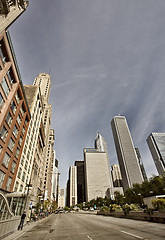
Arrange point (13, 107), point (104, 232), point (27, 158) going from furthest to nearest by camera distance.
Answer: point (27, 158) → point (13, 107) → point (104, 232)

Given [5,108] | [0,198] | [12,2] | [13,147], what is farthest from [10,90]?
[0,198]

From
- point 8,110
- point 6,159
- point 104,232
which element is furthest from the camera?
point 6,159

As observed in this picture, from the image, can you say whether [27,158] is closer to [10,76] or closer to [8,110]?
[8,110]

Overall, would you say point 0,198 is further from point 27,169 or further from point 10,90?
point 27,169

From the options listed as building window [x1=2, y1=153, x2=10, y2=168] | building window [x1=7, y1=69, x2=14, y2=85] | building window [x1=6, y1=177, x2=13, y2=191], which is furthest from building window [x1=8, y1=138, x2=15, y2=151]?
building window [x1=7, y1=69, x2=14, y2=85]

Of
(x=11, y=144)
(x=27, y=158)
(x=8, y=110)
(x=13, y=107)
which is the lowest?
(x=11, y=144)

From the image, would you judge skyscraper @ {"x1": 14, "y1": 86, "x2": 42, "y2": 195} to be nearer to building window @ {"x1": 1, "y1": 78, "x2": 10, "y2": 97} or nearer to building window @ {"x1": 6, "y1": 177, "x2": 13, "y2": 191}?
building window @ {"x1": 6, "y1": 177, "x2": 13, "y2": 191}

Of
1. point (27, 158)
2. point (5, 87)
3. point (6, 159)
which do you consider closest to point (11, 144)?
point (6, 159)

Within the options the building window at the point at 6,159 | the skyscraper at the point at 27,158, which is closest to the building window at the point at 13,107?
the building window at the point at 6,159

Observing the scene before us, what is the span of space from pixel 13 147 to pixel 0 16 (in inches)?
958

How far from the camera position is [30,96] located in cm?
5053

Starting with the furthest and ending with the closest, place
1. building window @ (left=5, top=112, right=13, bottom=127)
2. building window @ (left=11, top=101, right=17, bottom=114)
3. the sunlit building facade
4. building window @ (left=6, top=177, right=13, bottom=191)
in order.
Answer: building window @ (left=11, top=101, right=17, bottom=114), building window @ (left=6, top=177, right=13, bottom=191), building window @ (left=5, top=112, right=13, bottom=127), the sunlit building facade

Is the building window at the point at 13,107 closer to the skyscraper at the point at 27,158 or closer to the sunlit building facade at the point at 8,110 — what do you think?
the sunlit building facade at the point at 8,110

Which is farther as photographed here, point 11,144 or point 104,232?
point 11,144
